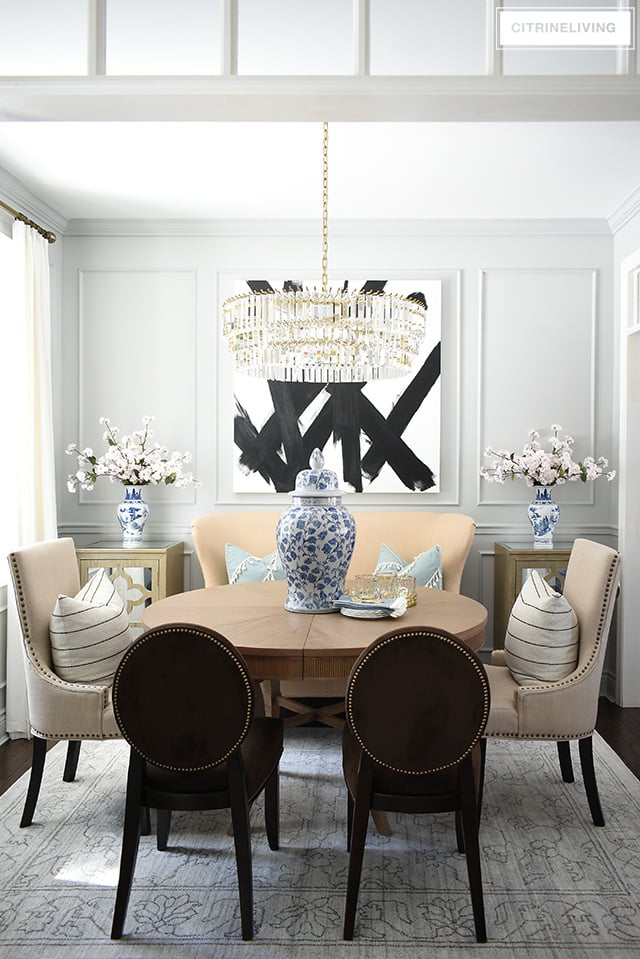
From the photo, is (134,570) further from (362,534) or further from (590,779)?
(590,779)

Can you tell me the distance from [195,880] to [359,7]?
2.72 metres

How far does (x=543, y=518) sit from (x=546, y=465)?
0.31 metres

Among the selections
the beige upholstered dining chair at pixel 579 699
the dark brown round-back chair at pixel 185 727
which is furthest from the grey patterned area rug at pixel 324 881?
the beige upholstered dining chair at pixel 579 699

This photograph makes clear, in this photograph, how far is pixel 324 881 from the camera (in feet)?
7.98

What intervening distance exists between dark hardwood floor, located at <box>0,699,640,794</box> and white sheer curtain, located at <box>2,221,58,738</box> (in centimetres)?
17

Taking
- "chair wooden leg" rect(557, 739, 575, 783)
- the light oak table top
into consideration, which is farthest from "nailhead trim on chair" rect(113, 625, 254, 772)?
"chair wooden leg" rect(557, 739, 575, 783)

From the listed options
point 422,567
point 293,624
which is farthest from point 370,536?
point 293,624

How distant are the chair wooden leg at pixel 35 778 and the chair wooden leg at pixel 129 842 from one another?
0.79m

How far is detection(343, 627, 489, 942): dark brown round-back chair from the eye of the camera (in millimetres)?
1983

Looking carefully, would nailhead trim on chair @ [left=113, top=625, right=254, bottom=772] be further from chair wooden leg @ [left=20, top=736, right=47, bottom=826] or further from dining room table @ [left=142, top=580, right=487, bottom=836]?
chair wooden leg @ [left=20, top=736, right=47, bottom=826]

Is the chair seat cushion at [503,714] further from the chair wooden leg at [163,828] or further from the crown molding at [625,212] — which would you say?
the crown molding at [625,212]

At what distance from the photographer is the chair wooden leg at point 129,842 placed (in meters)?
2.10

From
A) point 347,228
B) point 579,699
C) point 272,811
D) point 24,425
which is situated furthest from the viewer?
point 347,228

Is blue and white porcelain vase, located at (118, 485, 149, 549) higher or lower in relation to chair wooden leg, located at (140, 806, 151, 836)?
higher
